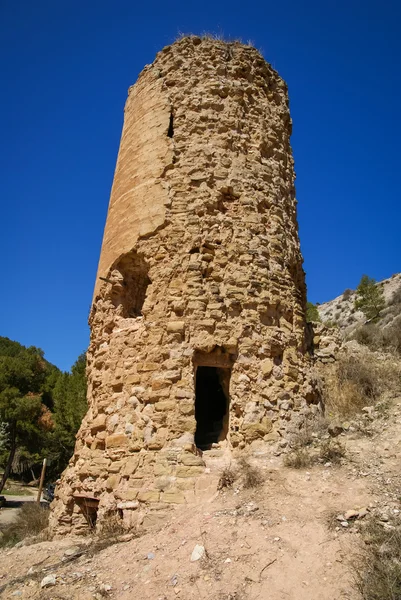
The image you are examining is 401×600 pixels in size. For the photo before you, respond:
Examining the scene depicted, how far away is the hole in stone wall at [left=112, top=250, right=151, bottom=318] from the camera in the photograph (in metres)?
7.06

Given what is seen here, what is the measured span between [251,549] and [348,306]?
3408cm

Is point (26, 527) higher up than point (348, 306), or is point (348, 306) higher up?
point (348, 306)

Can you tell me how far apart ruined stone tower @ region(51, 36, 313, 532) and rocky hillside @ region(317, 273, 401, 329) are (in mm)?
23109

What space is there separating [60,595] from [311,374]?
4.51 metres

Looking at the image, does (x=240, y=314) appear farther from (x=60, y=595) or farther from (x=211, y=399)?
(x=60, y=595)

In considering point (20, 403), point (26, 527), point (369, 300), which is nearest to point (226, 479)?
point (26, 527)

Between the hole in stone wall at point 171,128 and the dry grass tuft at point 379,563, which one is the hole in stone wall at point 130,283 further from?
the dry grass tuft at point 379,563

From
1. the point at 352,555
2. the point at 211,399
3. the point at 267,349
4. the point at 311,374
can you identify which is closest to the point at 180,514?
the point at 352,555

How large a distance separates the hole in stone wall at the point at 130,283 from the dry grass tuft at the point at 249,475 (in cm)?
303

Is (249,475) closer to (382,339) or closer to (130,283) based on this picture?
(130,283)

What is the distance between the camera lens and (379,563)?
10.6 feet

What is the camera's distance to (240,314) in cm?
636

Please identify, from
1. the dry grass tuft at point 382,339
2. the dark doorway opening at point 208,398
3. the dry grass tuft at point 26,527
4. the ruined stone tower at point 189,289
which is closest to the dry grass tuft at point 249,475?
the ruined stone tower at point 189,289

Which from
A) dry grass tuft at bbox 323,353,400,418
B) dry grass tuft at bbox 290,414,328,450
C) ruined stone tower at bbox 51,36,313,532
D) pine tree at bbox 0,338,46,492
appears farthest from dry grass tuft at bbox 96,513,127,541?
pine tree at bbox 0,338,46,492
